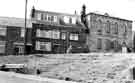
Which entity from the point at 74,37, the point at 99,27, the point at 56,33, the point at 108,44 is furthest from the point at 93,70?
the point at 108,44

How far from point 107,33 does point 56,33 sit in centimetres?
1224

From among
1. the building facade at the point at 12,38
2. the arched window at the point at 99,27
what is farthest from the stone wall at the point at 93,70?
the arched window at the point at 99,27

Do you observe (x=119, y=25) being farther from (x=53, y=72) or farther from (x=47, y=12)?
(x=53, y=72)

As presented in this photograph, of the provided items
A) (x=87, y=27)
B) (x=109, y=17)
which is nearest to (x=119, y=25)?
(x=109, y=17)

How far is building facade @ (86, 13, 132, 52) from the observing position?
164 feet

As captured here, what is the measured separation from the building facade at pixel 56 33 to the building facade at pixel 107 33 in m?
2.21

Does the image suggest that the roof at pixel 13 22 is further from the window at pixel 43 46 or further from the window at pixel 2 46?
the window at pixel 43 46

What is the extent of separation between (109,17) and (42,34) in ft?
54.1

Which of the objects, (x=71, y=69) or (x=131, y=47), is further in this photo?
(x=131, y=47)

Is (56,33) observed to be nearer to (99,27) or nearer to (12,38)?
(12,38)

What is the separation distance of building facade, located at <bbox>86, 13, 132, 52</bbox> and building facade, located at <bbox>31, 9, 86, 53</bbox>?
221cm

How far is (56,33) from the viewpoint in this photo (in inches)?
1906

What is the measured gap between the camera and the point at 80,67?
2202cm

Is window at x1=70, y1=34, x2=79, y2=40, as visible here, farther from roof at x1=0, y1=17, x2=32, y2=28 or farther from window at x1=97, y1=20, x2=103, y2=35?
roof at x1=0, y1=17, x2=32, y2=28
